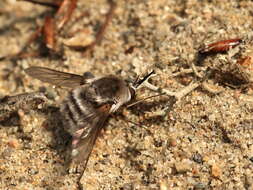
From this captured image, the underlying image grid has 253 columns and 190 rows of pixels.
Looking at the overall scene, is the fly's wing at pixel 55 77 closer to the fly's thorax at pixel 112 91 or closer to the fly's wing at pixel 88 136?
the fly's thorax at pixel 112 91

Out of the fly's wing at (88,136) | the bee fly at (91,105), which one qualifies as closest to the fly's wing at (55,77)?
the bee fly at (91,105)

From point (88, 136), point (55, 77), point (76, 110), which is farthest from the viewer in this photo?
point (55, 77)

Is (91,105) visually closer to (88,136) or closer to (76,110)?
(76,110)

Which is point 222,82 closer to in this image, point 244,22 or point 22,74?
point 244,22

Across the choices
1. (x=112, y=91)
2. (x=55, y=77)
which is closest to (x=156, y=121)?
(x=112, y=91)

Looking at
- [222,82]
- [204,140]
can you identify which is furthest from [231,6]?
[204,140]

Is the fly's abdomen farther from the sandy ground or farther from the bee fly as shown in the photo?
the sandy ground

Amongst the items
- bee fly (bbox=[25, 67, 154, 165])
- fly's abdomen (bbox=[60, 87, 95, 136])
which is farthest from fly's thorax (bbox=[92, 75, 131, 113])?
fly's abdomen (bbox=[60, 87, 95, 136])
